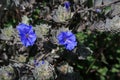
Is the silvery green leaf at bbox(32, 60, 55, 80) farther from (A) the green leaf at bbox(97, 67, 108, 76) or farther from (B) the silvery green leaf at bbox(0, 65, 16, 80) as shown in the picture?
(A) the green leaf at bbox(97, 67, 108, 76)

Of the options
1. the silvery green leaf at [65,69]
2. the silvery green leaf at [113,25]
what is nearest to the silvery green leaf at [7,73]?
the silvery green leaf at [65,69]

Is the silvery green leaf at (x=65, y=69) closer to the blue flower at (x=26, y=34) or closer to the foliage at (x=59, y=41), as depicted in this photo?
the foliage at (x=59, y=41)

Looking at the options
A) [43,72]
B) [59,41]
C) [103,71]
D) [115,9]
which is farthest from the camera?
[103,71]

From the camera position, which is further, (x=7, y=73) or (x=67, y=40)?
(x=67, y=40)

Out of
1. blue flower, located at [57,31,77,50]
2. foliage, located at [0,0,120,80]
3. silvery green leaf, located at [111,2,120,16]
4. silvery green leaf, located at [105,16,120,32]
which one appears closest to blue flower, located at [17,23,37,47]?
foliage, located at [0,0,120,80]

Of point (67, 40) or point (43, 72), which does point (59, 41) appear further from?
point (43, 72)

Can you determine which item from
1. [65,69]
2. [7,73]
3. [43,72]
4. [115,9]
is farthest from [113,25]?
[7,73]

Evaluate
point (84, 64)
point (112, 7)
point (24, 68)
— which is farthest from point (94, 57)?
point (24, 68)
